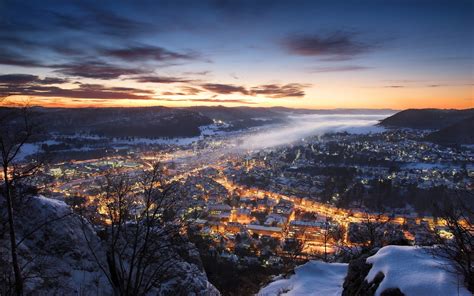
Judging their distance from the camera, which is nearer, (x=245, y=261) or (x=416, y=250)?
(x=416, y=250)

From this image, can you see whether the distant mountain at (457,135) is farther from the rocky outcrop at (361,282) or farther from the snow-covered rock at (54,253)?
the snow-covered rock at (54,253)

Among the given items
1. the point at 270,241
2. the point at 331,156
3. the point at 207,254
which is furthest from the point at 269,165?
the point at 207,254

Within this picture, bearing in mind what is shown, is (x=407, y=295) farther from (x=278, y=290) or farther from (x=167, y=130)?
(x=167, y=130)

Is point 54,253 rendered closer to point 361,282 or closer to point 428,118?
point 361,282

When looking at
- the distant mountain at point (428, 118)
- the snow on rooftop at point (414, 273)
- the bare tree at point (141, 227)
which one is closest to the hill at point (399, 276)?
the snow on rooftop at point (414, 273)

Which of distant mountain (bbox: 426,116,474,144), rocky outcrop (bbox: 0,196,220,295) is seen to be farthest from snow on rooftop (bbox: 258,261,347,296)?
distant mountain (bbox: 426,116,474,144)

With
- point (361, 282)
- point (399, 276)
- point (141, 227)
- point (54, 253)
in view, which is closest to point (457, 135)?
point (361, 282)
